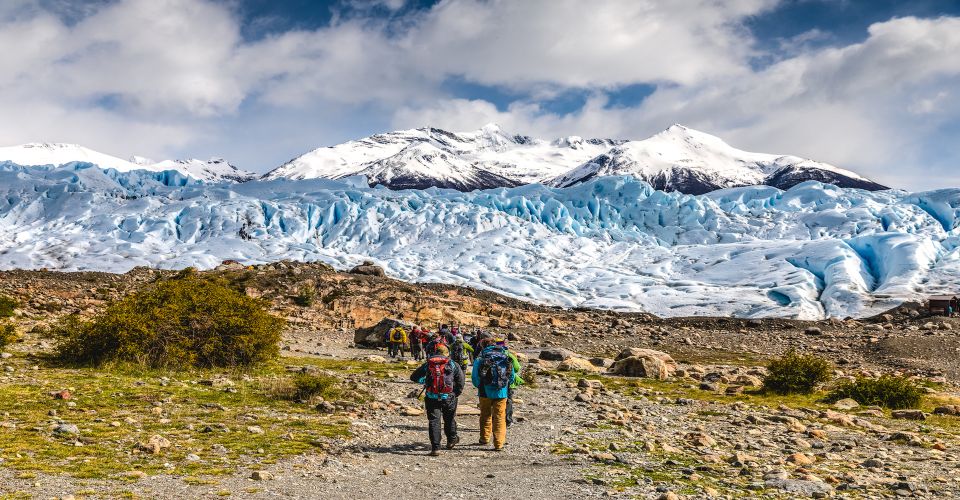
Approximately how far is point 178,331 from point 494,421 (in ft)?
33.6

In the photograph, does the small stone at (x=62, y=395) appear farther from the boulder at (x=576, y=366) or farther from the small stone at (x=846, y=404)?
the small stone at (x=846, y=404)

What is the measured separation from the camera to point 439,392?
10.8 meters

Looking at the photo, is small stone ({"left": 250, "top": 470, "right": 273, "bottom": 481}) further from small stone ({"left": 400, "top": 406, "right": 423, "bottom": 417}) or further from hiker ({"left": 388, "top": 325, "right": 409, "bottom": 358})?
hiker ({"left": 388, "top": 325, "right": 409, "bottom": 358})

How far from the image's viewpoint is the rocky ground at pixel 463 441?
8.28m

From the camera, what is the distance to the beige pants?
11086 mm

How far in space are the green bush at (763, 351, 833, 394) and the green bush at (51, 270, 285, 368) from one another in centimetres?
1334

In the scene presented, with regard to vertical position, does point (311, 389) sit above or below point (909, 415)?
above

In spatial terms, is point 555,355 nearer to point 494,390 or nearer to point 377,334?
point 377,334

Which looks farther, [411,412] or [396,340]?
[396,340]

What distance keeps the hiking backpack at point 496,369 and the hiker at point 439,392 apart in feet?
1.41

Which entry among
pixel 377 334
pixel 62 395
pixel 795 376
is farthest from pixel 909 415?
pixel 377 334

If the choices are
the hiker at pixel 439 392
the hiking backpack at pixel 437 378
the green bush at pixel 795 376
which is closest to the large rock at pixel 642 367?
the green bush at pixel 795 376

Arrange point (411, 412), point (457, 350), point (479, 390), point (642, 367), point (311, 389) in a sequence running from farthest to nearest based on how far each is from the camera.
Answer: point (642, 367), point (457, 350), point (311, 389), point (411, 412), point (479, 390)

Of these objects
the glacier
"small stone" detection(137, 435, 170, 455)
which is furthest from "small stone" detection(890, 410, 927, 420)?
the glacier
